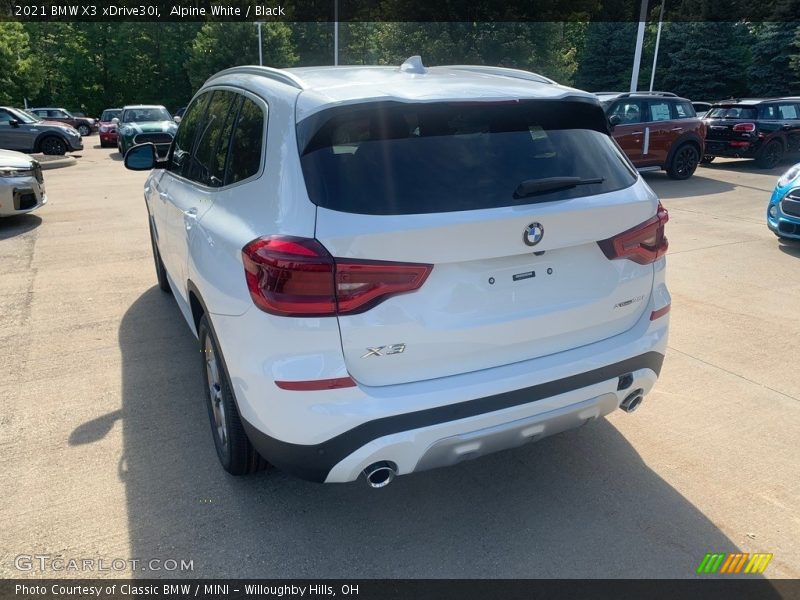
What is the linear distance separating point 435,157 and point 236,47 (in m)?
43.0

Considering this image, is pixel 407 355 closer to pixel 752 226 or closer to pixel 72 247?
pixel 72 247

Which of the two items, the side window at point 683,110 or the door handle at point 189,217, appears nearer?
the door handle at point 189,217

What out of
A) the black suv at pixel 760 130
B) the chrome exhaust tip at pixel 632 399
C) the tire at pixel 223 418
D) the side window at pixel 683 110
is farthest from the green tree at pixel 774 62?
the tire at pixel 223 418

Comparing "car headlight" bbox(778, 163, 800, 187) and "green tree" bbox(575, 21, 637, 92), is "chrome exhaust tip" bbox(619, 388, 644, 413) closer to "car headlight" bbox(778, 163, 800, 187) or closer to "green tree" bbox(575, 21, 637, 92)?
"car headlight" bbox(778, 163, 800, 187)

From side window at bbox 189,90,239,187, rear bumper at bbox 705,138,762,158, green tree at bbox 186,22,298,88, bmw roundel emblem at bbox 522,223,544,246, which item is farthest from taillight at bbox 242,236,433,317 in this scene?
green tree at bbox 186,22,298,88

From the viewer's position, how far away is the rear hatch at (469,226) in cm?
229

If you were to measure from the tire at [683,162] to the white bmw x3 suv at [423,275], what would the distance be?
39.3ft

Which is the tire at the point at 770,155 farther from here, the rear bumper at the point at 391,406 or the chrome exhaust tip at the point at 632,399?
the rear bumper at the point at 391,406

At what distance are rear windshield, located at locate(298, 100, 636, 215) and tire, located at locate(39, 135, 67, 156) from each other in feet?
68.2

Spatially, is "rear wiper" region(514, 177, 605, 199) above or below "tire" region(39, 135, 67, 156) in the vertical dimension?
above

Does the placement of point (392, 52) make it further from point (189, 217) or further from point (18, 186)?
point (189, 217)

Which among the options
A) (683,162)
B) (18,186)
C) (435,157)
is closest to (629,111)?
(683,162)

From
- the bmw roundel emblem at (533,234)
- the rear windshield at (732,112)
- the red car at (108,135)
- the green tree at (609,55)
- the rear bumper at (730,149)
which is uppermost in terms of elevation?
the green tree at (609,55)

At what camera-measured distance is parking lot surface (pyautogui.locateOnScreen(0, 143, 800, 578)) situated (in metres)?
2.69
